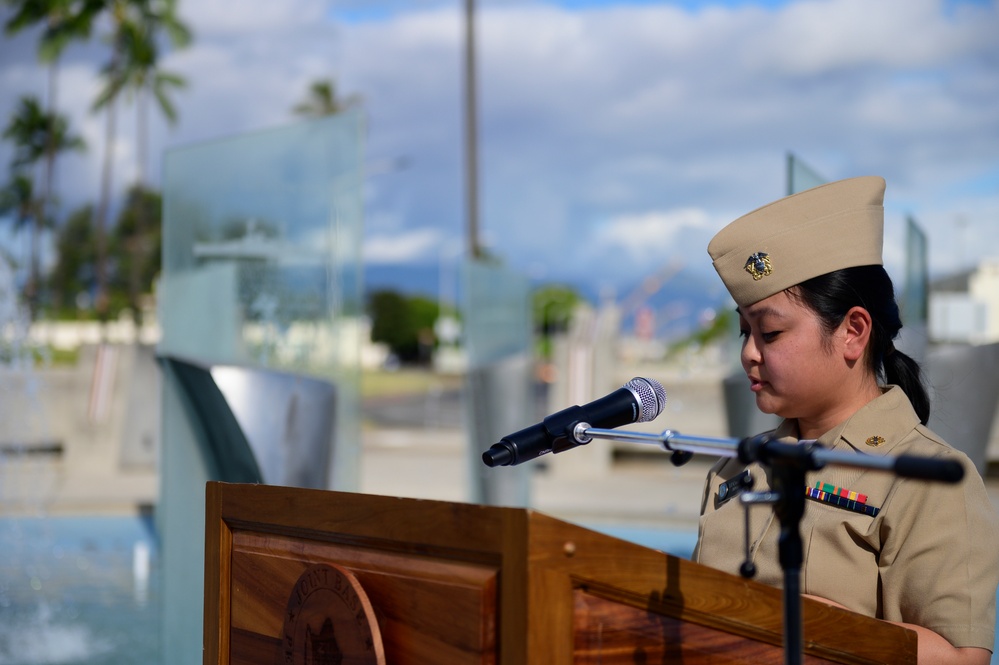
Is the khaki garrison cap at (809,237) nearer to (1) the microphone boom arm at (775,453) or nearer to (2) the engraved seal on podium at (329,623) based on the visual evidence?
(1) the microphone boom arm at (775,453)

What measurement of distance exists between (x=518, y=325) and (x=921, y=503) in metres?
8.06

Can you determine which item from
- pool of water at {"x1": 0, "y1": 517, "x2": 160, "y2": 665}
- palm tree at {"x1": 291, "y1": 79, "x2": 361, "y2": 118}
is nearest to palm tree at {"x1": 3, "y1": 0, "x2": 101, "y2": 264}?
palm tree at {"x1": 291, "y1": 79, "x2": 361, "y2": 118}

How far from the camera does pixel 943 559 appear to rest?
1.63 metres

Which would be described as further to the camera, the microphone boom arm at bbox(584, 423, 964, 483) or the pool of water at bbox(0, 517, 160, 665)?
the pool of water at bbox(0, 517, 160, 665)

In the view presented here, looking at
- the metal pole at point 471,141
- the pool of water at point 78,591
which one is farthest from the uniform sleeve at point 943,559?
the metal pole at point 471,141

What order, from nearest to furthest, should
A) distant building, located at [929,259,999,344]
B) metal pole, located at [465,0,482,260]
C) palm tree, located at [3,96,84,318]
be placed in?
distant building, located at [929,259,999,344] → metal pole, located at [465,0,482,260] → palm tree, located at [3,96,84,318]

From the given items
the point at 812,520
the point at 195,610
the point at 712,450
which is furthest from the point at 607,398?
the point at 195,610

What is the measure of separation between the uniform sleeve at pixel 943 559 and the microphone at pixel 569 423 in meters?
0.41

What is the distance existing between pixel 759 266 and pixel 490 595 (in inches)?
33.2

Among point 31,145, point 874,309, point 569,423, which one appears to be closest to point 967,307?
point 874,309

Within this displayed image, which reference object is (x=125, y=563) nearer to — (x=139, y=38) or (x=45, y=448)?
(x=45, y=448)

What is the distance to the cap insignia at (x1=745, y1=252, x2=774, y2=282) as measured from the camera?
1.85 meters

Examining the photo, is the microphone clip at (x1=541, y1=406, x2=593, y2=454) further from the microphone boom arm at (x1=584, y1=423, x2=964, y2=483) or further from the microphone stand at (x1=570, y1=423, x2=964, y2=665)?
the microphone stand at (x1=570, y1=423, x2=964, y2=665)

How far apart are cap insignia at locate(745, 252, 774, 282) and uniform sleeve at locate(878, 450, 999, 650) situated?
0.40 meters
